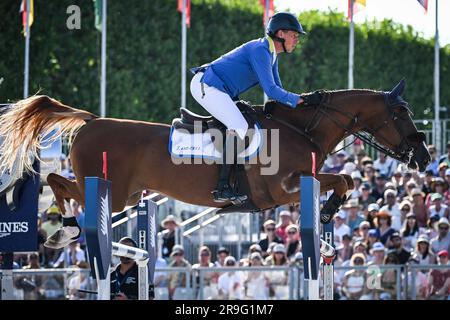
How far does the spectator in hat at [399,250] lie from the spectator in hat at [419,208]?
0.88m

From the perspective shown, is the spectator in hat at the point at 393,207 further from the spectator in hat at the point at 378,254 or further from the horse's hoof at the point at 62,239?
the horse's hoof at the point at 62,239

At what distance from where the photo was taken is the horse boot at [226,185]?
313 inches

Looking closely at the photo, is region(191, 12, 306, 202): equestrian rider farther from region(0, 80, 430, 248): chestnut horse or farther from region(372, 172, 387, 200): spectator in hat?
region(372, 172, 387, 200): spectator in hat

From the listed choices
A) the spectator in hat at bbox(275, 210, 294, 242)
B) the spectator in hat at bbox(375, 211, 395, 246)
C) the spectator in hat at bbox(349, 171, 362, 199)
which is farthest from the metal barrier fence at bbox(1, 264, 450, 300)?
the spectator in hat at bbox(349, 171, 362, 199)

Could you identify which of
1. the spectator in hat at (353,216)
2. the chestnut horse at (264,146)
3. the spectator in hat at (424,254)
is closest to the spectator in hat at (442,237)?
the spectator in hat at (424,254)

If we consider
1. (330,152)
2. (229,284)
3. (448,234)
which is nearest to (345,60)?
(448,234)

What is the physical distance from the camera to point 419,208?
42.0ft

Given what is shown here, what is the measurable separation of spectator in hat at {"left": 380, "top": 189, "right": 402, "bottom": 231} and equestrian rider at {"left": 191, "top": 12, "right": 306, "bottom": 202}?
17.4 ft

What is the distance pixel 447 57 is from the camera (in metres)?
22.8

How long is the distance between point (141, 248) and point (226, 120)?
1.33 metres

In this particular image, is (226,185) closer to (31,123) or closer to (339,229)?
(31,123)

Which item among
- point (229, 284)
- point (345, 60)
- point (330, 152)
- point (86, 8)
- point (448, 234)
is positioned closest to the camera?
point (330, 152)

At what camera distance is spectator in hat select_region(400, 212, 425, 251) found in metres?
12.5
